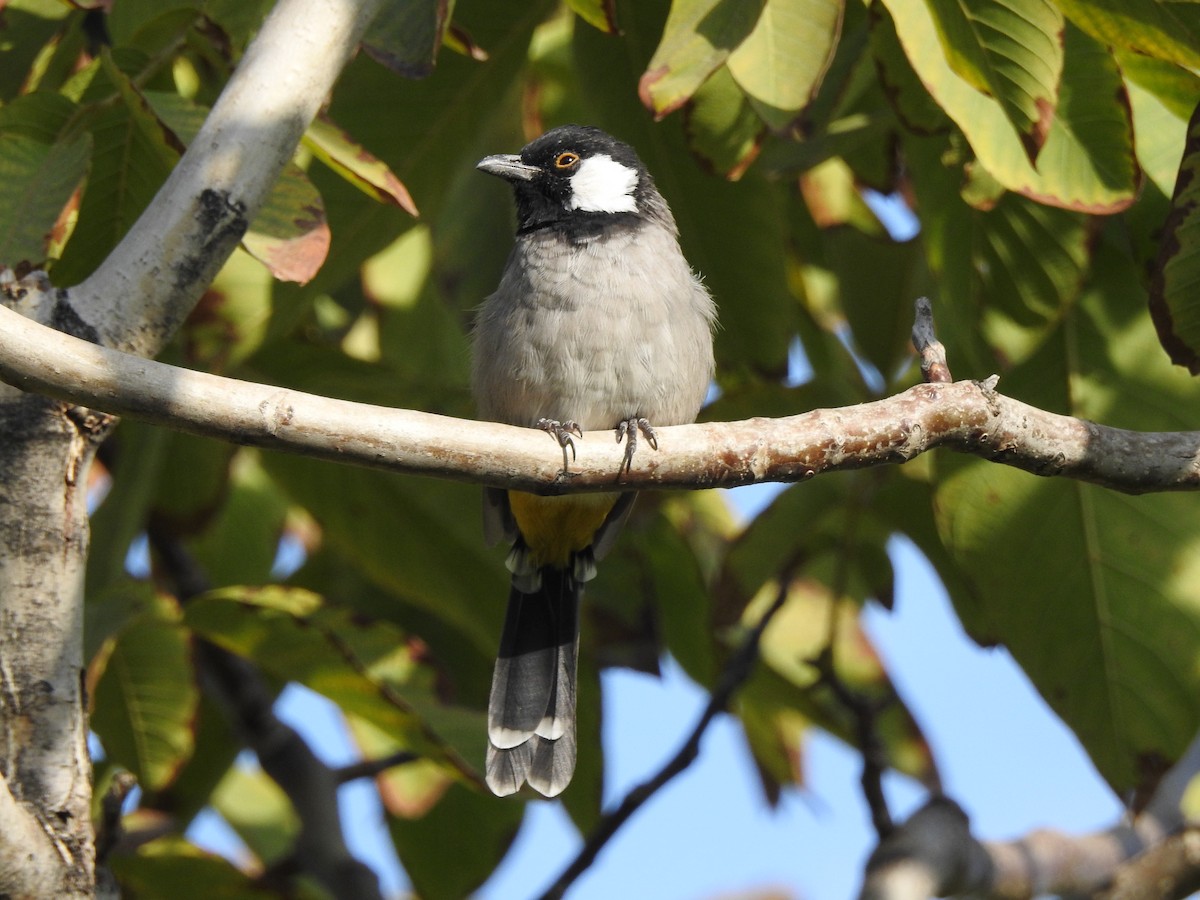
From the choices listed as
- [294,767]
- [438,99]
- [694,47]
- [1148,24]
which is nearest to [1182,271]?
[1148,24]

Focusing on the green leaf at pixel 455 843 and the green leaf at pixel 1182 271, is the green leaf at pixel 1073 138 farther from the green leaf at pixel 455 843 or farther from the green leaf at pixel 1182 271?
the green leaf at pixel 455 843

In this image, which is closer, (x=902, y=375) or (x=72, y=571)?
(x=72, y=571)

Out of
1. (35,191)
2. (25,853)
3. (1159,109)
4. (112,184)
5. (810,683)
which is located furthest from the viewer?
(810,683)

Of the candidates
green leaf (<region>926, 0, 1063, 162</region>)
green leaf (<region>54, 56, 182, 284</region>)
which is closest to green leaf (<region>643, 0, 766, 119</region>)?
green leaf (<region>926, 0, 1063, 162</region>)

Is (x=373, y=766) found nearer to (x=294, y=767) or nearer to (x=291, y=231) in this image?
(x=294, y=767)

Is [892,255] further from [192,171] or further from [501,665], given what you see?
[192,171]

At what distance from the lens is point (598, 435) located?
2.38m

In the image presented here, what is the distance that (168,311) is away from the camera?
2.26 metres

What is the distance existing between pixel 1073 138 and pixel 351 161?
4.28ft

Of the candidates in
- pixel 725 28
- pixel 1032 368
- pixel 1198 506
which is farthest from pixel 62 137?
pixel 1198 506

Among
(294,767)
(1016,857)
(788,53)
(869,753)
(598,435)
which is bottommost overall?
(294,767)

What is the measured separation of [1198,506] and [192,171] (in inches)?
86.1

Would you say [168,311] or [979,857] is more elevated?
[168,311]

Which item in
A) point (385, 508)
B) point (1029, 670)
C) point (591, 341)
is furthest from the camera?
point (385, 508)
